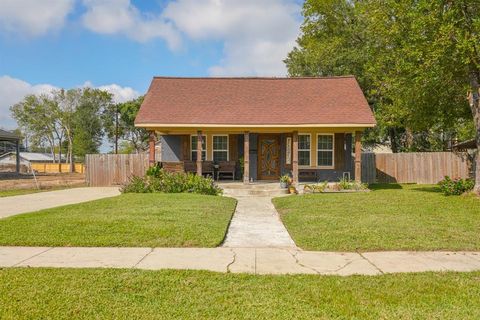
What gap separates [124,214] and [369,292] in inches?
262

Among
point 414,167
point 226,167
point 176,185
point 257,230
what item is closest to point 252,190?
point 226,167

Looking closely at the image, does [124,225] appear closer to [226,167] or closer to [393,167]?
[226,167]

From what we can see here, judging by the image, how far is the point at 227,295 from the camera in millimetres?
4227

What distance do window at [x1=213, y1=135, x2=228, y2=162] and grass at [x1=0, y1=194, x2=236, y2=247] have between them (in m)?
8.05

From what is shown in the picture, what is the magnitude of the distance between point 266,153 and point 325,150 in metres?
2.85

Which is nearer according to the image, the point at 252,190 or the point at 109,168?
the point at 252,190

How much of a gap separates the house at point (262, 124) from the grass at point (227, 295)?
12.4 meters

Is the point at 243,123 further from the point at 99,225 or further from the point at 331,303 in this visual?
the point at 331,303

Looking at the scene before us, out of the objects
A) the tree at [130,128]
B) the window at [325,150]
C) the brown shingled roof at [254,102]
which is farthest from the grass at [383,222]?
the tree at [130,128]

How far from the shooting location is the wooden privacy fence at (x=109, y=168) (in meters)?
21.1

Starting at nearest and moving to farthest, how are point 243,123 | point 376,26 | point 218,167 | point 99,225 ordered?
1. point 99,225
2. point 376,26
3. point 243,123
4. point 218,167

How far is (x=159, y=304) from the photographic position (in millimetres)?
3977

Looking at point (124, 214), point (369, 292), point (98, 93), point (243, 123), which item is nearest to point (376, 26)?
point (243, 123)

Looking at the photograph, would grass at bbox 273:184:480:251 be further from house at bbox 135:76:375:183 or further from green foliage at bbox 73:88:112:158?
green foliage at bbox 73:88:112:158
